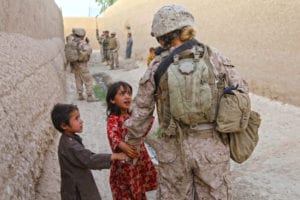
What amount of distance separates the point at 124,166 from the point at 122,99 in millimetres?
452

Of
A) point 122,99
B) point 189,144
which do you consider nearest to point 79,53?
point 122,99

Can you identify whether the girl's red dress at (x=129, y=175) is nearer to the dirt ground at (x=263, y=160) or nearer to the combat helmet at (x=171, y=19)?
the dirt ground at (x=263, y=160)

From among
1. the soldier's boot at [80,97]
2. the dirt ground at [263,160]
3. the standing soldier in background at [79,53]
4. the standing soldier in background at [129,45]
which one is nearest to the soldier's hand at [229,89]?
the dirt ground at [263,160]

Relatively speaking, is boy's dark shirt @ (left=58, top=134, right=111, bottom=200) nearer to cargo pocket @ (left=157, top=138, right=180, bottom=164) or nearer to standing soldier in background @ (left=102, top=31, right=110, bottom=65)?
cargo pocket @ (left=157, top=138, right=180, bottom=164)

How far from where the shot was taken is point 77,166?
1.91 m

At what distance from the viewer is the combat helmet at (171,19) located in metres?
1.73

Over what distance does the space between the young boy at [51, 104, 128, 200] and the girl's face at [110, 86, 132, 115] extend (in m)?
0.38

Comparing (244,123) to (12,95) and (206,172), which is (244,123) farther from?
(12,95)

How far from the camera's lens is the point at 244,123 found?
1.77 metres

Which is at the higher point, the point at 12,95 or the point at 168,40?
the point at 168,40

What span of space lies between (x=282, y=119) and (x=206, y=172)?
3796mm

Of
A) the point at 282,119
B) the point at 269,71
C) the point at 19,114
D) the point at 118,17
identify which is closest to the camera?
the point at 19,114

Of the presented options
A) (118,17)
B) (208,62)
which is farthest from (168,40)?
(118,17)

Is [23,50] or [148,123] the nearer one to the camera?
[148,123]
